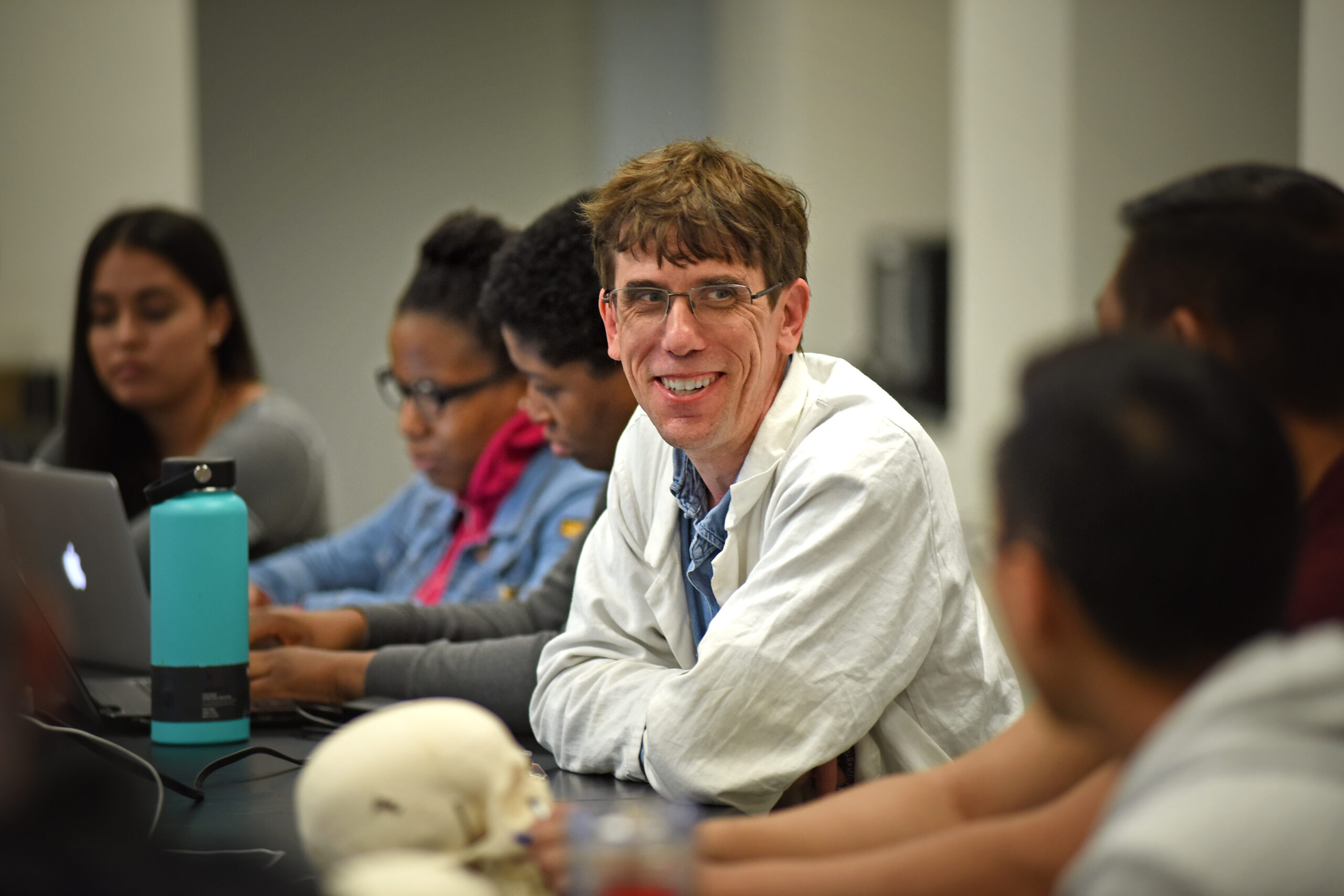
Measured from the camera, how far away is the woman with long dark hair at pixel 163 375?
2816 millimetres

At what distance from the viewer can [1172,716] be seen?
0.74m

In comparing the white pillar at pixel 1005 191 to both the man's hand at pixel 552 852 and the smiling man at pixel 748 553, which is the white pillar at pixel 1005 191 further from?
the man's hand at pixel 552 852

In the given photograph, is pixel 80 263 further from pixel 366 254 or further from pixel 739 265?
pixel 366 254

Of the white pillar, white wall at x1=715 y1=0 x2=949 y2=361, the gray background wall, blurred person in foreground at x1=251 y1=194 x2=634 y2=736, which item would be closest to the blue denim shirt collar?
blurred person in foreground at x1=251 y1=194 x2=634 y2=736

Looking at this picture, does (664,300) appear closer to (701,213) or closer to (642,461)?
(701,213)

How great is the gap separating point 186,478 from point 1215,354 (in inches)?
45.7

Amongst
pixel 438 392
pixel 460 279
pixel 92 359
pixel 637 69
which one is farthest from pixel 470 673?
pixel 637 69

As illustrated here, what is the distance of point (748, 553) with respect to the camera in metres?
1.53

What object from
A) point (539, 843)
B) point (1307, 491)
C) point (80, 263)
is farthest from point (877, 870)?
point (80, 263)

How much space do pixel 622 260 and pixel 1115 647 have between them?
0.92 meters

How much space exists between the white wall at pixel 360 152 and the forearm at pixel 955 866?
5.09 metres

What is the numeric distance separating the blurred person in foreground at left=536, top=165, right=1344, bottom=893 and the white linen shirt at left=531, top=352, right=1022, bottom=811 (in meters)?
0.22

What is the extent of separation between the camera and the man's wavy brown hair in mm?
1528

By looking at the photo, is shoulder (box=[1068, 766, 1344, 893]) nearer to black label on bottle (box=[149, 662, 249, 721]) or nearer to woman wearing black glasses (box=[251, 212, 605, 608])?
black label on bottle (box=[149, 662, 249, 721])
